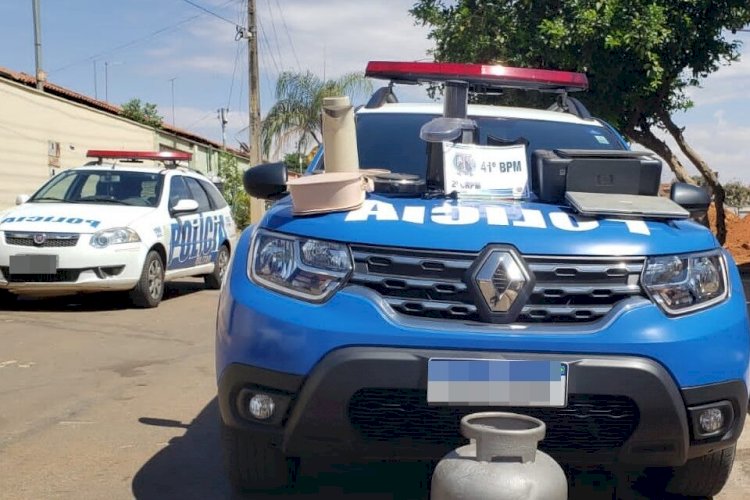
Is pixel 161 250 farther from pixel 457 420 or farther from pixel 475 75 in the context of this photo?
pixel 457 420

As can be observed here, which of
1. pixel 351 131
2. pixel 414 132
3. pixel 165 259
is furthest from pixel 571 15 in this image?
pixel 351 131

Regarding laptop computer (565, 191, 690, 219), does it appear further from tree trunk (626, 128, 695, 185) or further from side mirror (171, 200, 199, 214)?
tree trunk (626, 128, 695, 185)

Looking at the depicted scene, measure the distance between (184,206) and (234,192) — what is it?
61.1 feet

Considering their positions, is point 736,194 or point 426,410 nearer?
point 426,410

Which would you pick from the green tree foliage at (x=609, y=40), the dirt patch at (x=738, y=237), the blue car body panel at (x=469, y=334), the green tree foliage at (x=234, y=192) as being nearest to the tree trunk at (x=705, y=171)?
the green tree foliage at (x=609, y=40)

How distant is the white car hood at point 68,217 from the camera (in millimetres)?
8828

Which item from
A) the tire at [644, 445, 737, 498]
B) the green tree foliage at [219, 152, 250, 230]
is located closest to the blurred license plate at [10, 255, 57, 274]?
the tire at [644, 445, 737, 498]

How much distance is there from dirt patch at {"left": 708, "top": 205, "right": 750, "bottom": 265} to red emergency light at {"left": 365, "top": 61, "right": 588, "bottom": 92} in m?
13.7

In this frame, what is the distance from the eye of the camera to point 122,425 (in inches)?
192

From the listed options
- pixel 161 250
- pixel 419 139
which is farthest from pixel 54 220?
pixel 419 139

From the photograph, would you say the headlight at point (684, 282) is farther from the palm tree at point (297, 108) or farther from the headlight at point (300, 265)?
the palm tree at point (297, 108)

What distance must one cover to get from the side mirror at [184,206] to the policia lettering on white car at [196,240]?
8.2 inches

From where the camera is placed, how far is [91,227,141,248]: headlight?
887 centimetres

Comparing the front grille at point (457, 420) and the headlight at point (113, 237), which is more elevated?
the headlight at point (113, 237)
